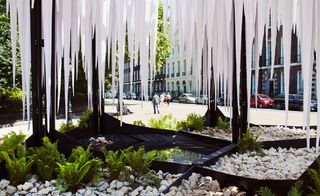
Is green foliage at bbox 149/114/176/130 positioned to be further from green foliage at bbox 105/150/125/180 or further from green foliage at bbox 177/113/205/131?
green foliage at bbox 105/150/125/180

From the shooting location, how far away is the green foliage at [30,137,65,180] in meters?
4.09

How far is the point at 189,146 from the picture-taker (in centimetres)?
717

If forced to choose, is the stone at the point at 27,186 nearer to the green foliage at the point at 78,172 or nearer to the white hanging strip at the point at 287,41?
the green foliage at the point at 78,172

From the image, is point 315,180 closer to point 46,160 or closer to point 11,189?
point 46,160

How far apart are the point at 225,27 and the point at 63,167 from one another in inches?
123

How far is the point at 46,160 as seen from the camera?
4141 millimetres

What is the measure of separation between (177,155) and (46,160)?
2.65 metres

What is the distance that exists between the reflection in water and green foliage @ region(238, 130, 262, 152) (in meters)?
0.85

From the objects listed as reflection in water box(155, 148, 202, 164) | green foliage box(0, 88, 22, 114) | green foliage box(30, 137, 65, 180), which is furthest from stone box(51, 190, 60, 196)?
green foliage box(0, 88, 22, 114)

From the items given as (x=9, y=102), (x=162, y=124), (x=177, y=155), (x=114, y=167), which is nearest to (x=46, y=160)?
(x=114, y=167)

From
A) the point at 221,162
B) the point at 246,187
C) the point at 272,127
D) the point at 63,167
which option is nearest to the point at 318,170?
the point at 246,187

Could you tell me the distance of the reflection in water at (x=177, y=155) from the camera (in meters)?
5.75

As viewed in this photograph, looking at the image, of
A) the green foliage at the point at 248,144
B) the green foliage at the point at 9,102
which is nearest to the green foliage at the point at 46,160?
the green foliage at the point at 248,144

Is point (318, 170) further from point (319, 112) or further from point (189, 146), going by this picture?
point (189, 146)
